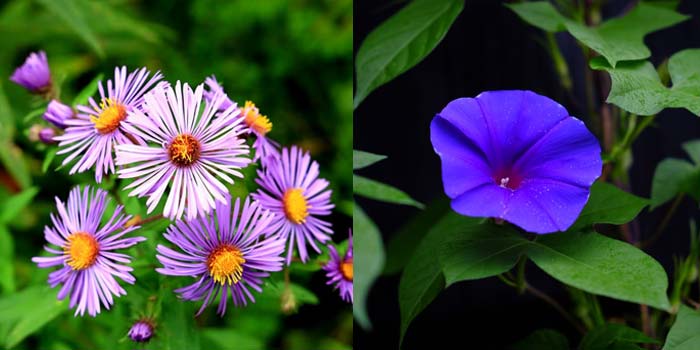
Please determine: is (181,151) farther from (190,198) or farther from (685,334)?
Answer: (685,334)

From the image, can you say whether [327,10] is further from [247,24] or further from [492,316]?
[492,316]

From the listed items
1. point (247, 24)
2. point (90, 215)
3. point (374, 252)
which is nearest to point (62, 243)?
point (90, 215)

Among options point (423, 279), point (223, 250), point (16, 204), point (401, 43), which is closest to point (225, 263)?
point (223, 250)

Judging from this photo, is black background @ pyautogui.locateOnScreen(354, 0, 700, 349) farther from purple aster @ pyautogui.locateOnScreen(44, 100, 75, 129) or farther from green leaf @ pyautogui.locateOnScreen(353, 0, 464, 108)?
purple aster @ pyautogui.locateOnScreen(44, 100, 75, 129)

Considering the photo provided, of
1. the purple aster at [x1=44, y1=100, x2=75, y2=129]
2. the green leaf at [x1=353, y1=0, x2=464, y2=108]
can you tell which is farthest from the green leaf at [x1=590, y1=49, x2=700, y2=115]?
the purple aster at [x1=44, y1=100, x2=75, y2=129]

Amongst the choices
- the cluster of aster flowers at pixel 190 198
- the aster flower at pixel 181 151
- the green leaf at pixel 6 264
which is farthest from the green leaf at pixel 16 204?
the aster flower at pixel 181 151

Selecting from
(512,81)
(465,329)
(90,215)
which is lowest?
(465,329)

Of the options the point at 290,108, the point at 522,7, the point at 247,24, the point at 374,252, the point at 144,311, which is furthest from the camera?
the point at 247,24

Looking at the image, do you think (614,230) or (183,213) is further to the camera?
(614,230)
